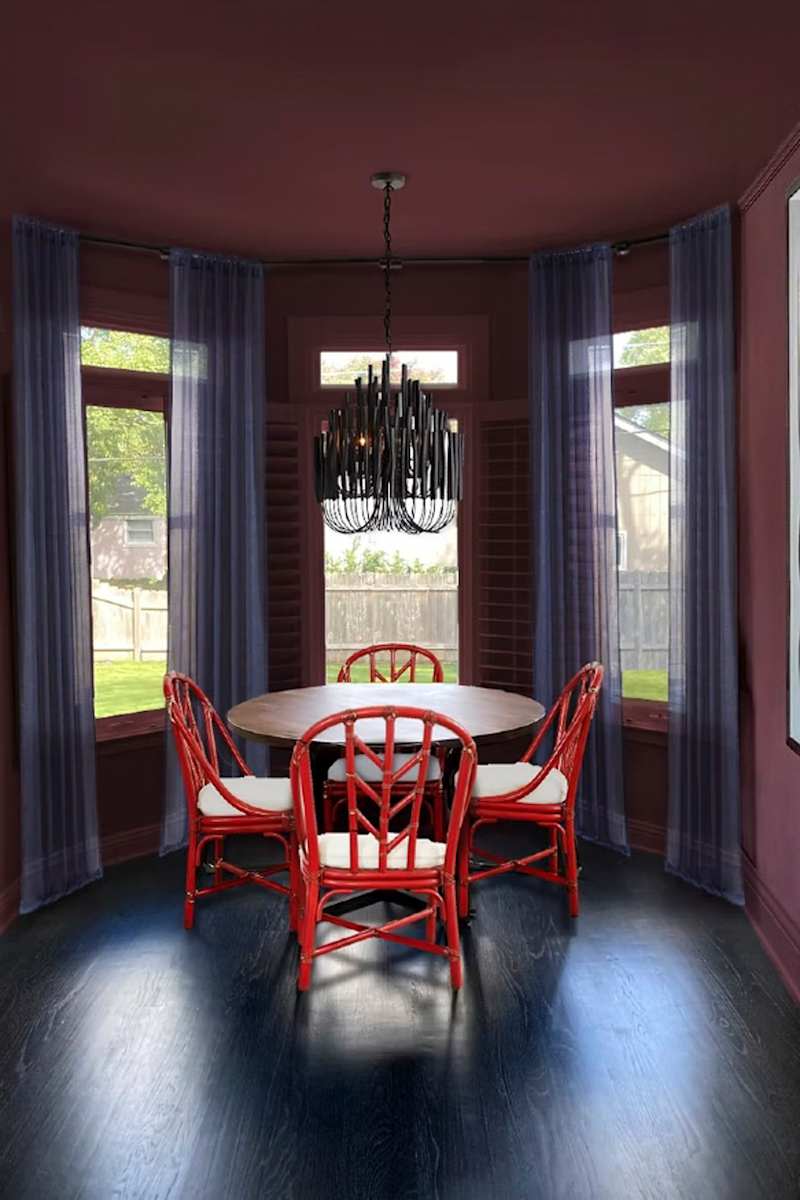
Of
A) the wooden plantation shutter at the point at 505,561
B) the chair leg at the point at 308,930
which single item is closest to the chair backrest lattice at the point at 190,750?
the chair leg at the point at 308,930

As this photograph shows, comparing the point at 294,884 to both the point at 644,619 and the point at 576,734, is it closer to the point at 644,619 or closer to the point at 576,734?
the point at 576,734

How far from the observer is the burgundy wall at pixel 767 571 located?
10.1ft

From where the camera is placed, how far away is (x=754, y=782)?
3.61 meters

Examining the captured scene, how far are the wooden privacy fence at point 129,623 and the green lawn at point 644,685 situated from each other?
80.9 inches

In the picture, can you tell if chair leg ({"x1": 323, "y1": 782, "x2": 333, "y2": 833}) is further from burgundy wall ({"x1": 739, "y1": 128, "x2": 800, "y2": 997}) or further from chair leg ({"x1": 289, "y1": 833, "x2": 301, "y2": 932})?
burgundy wall ({"x1": 739, "y1": 128, "x2": 800, "y2": 997})

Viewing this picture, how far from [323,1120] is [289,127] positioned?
273 cm

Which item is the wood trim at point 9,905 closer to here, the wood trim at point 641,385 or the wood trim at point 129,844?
the wood trim at point 129,844

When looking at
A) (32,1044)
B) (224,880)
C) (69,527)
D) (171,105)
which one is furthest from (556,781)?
(171,105)

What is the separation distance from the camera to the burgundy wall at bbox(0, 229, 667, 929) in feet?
12.2

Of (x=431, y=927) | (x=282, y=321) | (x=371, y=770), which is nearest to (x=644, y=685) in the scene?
(x=371, y=770)

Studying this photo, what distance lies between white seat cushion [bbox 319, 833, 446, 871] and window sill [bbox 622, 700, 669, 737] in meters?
1.54

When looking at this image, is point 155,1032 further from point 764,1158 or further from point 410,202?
point 410,202

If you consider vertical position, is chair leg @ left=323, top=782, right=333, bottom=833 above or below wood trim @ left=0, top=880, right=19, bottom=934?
above

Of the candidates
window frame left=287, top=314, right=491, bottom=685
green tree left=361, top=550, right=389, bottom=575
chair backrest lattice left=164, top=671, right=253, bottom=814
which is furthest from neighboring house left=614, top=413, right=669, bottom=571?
chair backrest lattice left=164, top=671, right=253, bottom=814
